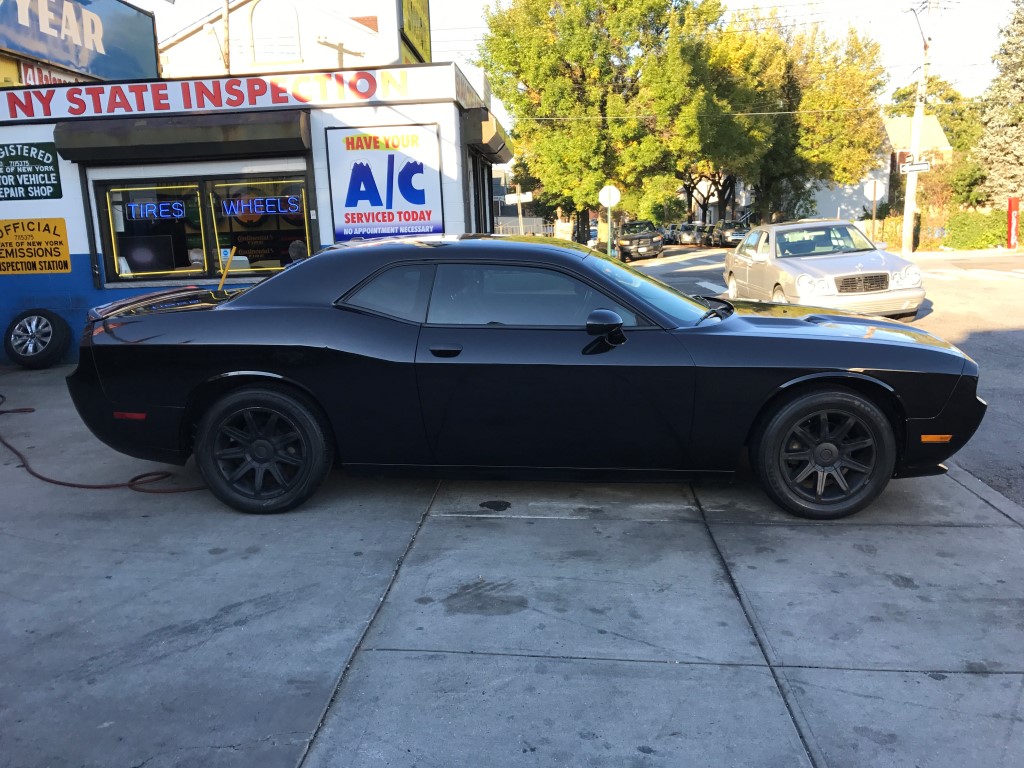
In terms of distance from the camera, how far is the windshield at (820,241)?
12148mm

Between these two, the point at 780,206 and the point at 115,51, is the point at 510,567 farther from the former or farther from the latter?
the point at 780,206

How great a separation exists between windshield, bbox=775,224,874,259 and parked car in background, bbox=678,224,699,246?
37.8 metres

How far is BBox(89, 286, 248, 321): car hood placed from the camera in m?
4.92

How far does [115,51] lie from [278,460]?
13022mm

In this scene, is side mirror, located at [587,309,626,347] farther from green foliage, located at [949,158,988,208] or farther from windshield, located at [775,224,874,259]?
green foliage, located at [949,158,988,208]

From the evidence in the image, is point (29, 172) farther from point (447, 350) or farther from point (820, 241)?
point (820, 241)

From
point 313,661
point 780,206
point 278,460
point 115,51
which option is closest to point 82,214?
point 115,51

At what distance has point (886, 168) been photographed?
52.4 metres

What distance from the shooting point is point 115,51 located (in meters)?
14.5

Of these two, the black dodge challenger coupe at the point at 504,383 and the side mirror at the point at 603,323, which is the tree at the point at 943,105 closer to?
the black dodge challenger coupe at the point at 504,383

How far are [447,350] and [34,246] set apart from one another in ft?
26.7

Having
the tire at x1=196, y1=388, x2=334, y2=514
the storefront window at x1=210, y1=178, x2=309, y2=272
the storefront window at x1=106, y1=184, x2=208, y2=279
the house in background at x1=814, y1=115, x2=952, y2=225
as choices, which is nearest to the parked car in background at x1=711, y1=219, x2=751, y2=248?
the house in background at x1=814, y1=115, x2=952, y2=225

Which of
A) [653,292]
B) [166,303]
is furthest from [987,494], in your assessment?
[166,303]

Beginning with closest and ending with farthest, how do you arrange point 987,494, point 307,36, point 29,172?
point 987,494 < point 29,172 < point 307,36
